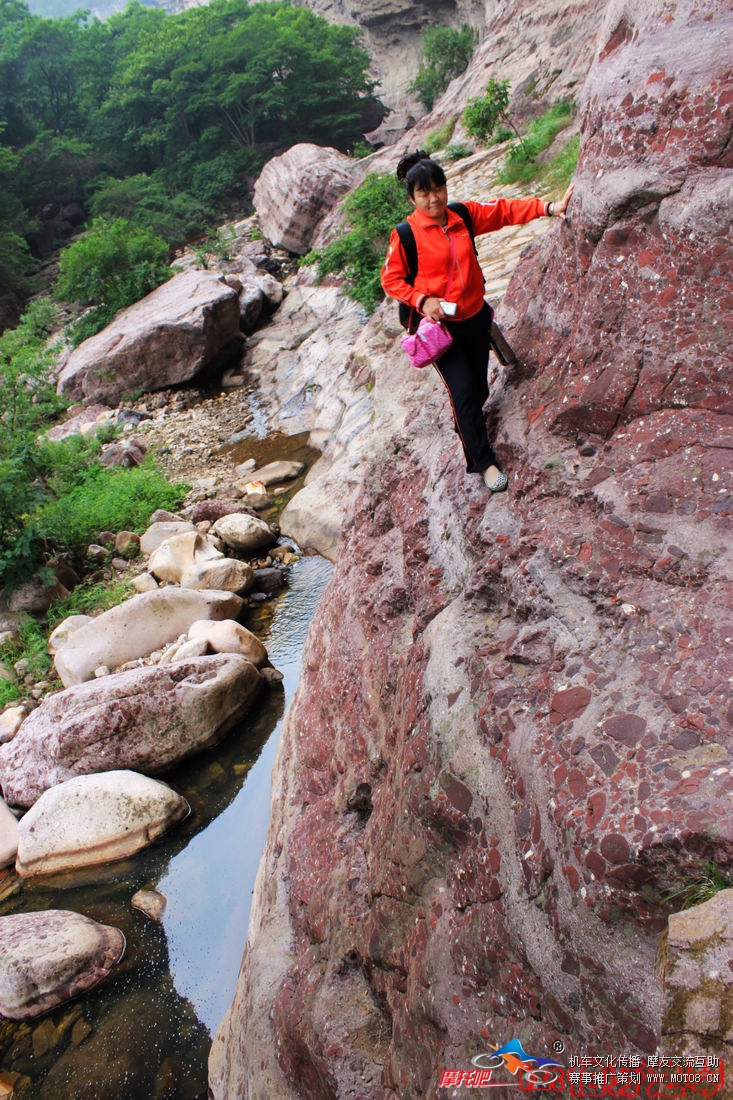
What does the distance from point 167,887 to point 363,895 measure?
8.05 feet

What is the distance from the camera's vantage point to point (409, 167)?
9.61 ft

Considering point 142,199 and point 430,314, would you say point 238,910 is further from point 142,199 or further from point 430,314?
point 142,199

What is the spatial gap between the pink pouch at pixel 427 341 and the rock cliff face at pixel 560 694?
0.44 meters

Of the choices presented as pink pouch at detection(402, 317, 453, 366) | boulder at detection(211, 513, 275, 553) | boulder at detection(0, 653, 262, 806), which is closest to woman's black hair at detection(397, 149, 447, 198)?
pink pouch at detection(402, 317, 453, 366)

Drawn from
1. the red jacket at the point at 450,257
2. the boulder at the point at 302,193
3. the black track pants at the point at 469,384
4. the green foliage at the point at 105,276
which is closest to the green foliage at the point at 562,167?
the red jacket at the point at 450,257

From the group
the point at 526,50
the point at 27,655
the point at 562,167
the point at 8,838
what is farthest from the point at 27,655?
the point at 526,50

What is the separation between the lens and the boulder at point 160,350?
14.8 m

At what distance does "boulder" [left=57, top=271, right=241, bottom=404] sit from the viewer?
14805 millimetres

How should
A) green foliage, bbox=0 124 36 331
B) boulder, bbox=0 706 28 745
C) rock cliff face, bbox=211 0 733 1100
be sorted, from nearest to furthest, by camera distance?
1. rock cliff face, bbox=211 0 733 1100
2. boulder, bbox=0 706 28 745
3. green foliage, bbox=0 124 36 331

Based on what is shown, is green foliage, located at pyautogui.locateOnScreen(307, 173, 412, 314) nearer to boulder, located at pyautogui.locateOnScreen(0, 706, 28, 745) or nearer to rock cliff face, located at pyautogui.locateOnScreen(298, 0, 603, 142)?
rock cliff face, located at pyautogui.locateOnScreen(298, 0, 603, 142)

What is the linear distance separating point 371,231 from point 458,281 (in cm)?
968

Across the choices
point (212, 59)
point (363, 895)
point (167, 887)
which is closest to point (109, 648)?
point (167, 887)

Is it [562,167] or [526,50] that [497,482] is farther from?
[526,50]

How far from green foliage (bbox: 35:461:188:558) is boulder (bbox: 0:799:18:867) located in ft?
12.0
